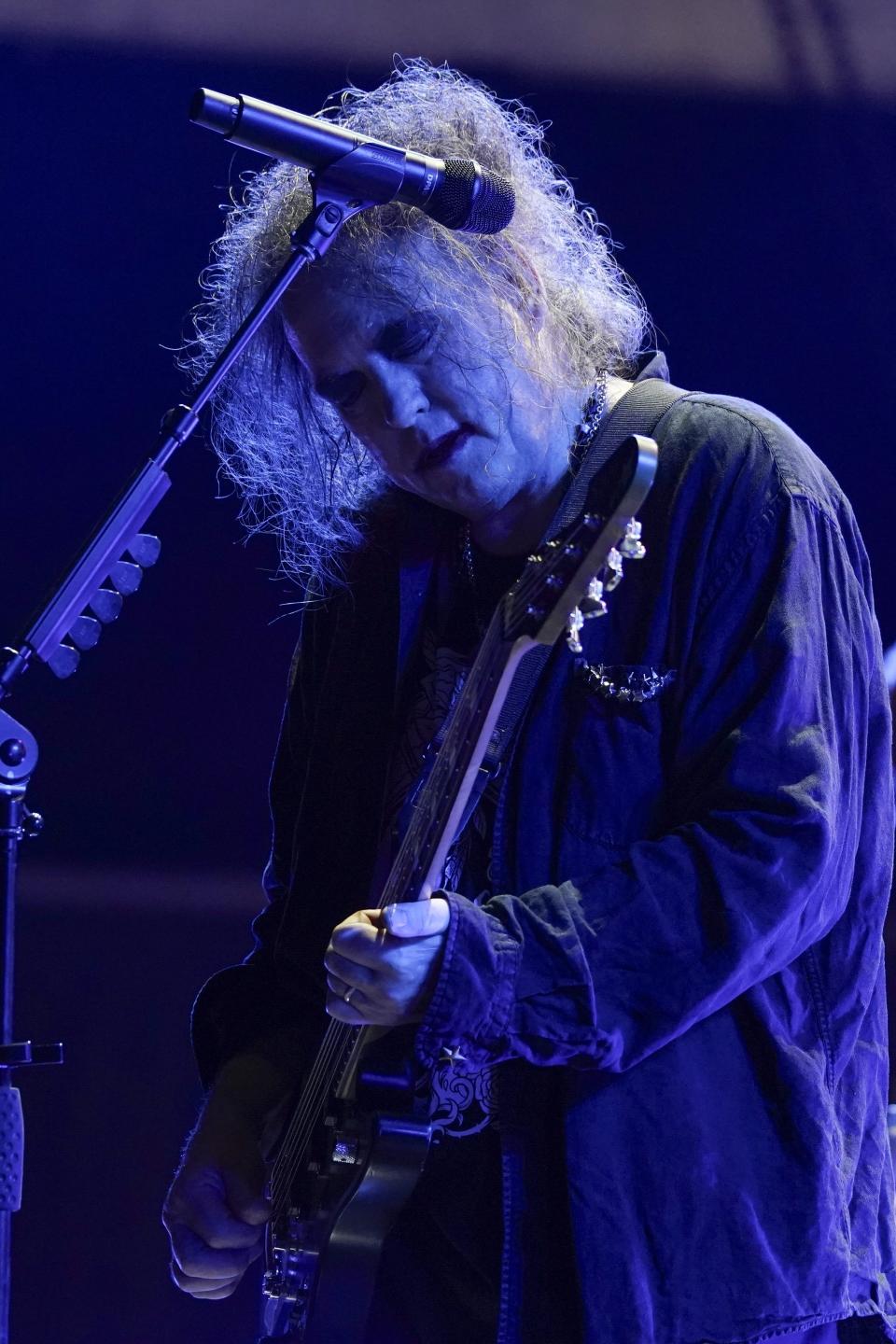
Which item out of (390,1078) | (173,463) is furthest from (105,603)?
(173,463)

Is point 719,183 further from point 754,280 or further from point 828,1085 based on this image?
point 828,1085

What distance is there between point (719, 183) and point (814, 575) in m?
1.52

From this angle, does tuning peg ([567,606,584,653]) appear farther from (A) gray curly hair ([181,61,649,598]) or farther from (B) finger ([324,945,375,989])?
(A) gray curly hair ([181,61,649,598])

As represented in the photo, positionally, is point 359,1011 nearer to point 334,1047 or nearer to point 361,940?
point 361,940

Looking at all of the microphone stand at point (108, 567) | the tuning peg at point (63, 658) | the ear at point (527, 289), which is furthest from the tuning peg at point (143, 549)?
the ear at point (527, 289)

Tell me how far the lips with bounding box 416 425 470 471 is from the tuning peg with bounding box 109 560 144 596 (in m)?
0.38

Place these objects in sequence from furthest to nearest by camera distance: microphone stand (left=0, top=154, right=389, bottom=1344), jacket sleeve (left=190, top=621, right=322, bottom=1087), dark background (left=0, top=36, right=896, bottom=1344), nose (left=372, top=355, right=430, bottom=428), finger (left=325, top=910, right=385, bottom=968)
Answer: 1. dark background (left=0, top=36, right=896, bottom=1344)
2. jacket sleeve (left=190, top=621, right=322, bottom=1087)
3. nose (left=372, top=355, right=430, bottom=428)
4. microphone stand (left=0, top=154, right=389, bottom=1344)
5. finger (left=325, top=910, right=385, bottom=968)

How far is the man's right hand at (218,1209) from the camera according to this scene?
1559 millimetres

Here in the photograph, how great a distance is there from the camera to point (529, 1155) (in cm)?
125

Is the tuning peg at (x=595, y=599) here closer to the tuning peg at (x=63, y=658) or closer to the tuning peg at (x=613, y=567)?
the tuning peg at (x=613, y=567)

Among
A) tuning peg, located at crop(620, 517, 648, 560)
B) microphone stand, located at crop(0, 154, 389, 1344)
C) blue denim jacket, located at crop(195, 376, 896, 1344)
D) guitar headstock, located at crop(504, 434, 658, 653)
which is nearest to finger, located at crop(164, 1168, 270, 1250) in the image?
microphone stand, located at crop(0, 154, 389, 1344)

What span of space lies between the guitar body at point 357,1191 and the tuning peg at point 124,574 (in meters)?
0.49

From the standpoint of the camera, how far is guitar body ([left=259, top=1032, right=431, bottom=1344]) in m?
1.27

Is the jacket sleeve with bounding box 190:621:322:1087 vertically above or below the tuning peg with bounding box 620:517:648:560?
below
